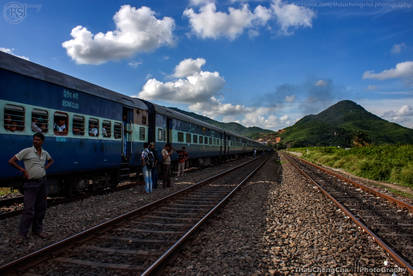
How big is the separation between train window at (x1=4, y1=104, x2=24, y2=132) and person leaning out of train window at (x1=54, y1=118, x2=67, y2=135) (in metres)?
1.11

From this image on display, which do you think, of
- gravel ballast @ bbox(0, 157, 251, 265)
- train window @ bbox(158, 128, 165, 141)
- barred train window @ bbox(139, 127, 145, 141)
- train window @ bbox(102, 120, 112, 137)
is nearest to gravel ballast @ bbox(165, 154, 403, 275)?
gravel ballast @ bbox(0, 157, 251, 265)

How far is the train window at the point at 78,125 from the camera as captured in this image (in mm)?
8898

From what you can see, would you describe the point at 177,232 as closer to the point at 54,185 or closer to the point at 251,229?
the point at 251,229

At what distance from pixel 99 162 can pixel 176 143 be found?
302 inches

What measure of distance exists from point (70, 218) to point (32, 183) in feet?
6.34

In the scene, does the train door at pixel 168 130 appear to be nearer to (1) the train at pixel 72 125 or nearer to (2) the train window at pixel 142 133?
(1) the train at pixel 72 125

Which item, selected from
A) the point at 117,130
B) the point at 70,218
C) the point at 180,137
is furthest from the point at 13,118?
the point at 180,137

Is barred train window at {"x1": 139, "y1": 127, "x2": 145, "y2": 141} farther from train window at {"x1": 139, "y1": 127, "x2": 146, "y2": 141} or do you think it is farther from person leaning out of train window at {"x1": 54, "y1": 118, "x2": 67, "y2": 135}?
person leaning out of train window at {"x1": 54, "y1": 118, "x2": 67, "y2": 135}

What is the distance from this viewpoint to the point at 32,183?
18.1 ft

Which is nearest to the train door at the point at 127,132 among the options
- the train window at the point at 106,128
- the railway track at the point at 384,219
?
the train window at the point at 106,128

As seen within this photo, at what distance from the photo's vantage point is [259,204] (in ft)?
30.5

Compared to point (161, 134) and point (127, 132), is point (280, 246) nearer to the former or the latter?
point (127, 132)

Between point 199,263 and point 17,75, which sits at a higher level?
point 17,75

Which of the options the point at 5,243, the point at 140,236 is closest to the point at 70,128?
the point at 5,243
